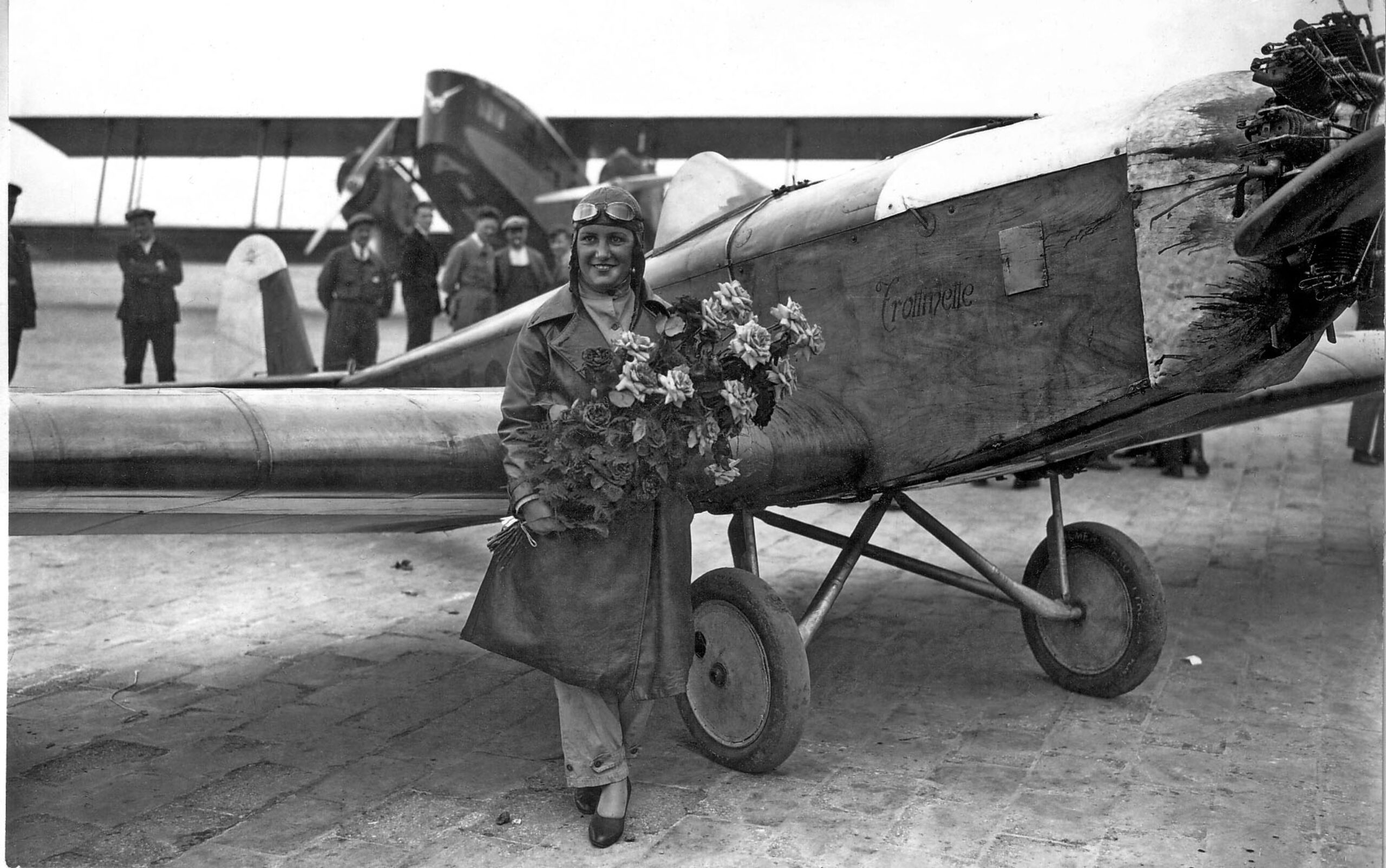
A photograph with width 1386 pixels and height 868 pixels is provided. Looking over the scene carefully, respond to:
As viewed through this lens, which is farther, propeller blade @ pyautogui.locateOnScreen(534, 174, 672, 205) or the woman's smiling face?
propeller blade @ pyautogui.locateOnScreen(534, 174, 672, 205)

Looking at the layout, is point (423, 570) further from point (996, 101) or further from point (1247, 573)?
point (1247, 573)

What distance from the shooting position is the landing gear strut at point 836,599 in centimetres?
345

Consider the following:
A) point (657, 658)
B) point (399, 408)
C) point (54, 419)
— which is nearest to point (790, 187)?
point (399, 408)

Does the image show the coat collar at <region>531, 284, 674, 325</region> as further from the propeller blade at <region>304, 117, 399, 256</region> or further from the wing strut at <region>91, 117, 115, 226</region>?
the propeller blade at <region>304, 117, 399, 256</region>

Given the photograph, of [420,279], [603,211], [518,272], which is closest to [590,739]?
[603,211]

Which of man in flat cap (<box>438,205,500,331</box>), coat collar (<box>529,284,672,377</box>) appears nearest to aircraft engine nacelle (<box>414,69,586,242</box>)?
man in flat cap (<box>438,205,500,331</box>)

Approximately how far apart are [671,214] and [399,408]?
179 centimetres

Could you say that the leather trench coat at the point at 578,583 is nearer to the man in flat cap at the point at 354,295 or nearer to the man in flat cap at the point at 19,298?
the man in flat cap at the point at 19,298

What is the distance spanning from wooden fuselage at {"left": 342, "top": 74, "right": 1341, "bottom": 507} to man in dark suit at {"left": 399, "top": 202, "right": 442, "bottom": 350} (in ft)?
24.6

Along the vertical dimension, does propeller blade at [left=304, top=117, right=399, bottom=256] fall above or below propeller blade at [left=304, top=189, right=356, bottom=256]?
above

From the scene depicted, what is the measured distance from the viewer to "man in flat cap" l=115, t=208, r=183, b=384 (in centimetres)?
800

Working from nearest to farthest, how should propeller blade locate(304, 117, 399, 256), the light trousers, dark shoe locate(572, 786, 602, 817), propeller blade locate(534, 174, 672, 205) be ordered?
the light trousers → dark shoe locate(572, 786, 602, 817) → propeller blade locate(534, 174, 672, 205) → propeller blade locate(304, 117, 399, 256)

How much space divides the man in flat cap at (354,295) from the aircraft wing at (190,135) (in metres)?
0.92

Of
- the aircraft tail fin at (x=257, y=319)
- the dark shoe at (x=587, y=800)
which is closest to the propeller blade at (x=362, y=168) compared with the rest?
the aircraft tail fin at (x=257, y=319)
